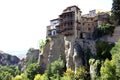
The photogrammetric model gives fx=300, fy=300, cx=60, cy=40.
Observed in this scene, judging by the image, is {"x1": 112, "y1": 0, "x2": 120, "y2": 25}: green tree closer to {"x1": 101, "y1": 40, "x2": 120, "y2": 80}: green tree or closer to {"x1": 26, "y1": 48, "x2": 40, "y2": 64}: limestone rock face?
{"x1": 101, "y1": 40, "x2": 120, "y2": 80}: green tree

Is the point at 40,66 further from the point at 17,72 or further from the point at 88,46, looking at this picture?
the point at 17,72

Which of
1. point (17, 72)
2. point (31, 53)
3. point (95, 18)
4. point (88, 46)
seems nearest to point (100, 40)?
point (88, 46)

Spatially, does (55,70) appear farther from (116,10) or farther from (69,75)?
(116,10)

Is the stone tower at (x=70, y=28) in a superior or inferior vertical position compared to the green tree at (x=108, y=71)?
superior

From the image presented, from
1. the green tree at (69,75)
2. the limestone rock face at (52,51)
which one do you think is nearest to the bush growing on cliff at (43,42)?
the limestone rock face at (52,51)

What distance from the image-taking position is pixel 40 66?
323ft

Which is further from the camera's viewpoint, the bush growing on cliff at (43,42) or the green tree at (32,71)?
the green tree at (32,71)

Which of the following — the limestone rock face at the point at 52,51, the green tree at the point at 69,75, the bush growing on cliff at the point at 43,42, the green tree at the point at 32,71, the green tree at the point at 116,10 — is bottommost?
the green tree at the point at 69,75

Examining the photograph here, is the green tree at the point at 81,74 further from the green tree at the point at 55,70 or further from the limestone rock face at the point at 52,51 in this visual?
the limestone rock face at the point at 52,51

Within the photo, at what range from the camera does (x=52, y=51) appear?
93188mm

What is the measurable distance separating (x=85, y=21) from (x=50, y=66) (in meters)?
17.2

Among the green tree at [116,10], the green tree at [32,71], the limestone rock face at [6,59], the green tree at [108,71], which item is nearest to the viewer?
the green tree at [108,71]

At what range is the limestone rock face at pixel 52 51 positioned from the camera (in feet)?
298

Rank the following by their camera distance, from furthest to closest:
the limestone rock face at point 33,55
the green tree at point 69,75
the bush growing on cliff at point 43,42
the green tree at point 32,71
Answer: the limestone rock face at point 33,55 → the green tree at point 32,71 → the bush growing on cliff at point 43,42 → the green tree at point 69,75
